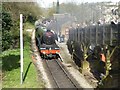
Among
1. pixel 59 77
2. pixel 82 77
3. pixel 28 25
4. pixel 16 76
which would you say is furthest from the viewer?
pixel 28 25

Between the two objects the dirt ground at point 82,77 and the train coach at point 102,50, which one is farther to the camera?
the dirt ground at point 82,77

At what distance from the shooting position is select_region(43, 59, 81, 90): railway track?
16527 millimetres

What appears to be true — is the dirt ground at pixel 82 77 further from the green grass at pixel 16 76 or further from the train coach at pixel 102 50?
the green grass at pixel 16 76

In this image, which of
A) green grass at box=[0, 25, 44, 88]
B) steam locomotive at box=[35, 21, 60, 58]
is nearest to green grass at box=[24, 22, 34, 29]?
steam locomotive at box=[35, 21, 60, 58]

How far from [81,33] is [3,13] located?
337 inches

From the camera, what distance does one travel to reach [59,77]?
18.8m

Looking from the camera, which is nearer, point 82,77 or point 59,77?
point 59,77

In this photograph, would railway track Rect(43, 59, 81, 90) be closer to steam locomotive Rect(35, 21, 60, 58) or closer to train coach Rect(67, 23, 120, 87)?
steam locomotive Rect(35, 21, 60, 58)

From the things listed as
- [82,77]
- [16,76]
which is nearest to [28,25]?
[82,77]

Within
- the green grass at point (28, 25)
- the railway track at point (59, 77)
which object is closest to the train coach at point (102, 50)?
the railway track at point (59, 77)

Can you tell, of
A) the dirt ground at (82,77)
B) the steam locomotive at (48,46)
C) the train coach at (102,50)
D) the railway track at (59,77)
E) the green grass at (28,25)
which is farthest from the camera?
the green grass at (28,25)

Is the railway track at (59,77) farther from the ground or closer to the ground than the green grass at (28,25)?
closer to the ground

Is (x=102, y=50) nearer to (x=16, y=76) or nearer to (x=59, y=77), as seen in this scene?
(x=59, y=77)

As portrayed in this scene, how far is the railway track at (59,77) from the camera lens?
1653cm
